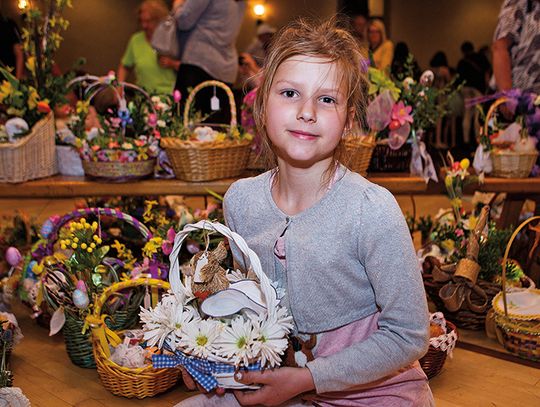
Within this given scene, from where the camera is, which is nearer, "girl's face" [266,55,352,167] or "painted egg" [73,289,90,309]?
"girl's face" [266,55,352,167]

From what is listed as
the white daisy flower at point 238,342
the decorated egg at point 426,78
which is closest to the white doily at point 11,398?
the white daisy flower at point 238,342

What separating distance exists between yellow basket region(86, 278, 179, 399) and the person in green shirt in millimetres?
2327

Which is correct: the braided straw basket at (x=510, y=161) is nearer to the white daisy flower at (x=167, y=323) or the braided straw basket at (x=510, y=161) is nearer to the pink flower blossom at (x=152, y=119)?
the pink flower blossom at (x=152, y=119)

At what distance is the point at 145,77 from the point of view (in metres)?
4.33

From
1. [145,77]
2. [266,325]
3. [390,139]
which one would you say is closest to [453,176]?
[390,139]

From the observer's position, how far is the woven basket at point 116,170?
2689 millimetres

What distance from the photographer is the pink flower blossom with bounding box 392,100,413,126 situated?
110 inches

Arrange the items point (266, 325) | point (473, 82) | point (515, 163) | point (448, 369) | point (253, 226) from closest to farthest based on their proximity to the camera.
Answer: point (266, 325) < point (253, 226) < point (448, 369) < point (515, 163) < point (473, 82)

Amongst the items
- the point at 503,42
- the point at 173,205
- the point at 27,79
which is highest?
the point at 503,42

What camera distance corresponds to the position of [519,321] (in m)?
2.33

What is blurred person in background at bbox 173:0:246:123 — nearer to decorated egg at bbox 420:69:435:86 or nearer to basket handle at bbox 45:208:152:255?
decorated egg at bbox 420:69:435:86

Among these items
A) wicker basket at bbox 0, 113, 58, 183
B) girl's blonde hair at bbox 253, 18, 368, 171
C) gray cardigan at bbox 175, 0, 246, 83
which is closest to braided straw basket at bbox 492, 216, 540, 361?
girl's blonde hair at bbox 253, 18, 368, 171

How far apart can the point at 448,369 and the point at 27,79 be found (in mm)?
2071

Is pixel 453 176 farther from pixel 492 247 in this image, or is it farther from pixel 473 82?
pixel 473 82
